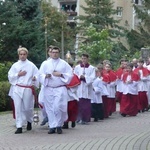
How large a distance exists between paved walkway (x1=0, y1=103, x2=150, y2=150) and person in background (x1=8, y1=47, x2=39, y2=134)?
461 mm

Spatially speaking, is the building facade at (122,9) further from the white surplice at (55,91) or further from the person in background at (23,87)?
the white surplice at (55,91)

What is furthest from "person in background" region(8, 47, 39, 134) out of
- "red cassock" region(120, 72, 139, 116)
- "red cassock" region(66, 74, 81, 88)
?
"red cassock" region(120, 72, 139, 116)

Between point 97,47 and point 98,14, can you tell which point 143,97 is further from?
point 98,14

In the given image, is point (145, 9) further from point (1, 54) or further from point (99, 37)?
point (1, 54)

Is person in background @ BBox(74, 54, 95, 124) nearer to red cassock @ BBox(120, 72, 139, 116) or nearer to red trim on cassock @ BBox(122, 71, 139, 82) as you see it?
red cassock @ BBox(120, 72, 139, 116)

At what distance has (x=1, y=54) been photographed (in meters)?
A: 34.3

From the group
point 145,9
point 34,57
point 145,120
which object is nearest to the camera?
point 145,120

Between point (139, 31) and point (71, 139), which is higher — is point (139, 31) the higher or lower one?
the higher one

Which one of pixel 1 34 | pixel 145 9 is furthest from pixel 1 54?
pixel 145 9

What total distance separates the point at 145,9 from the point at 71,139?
50.1 metres

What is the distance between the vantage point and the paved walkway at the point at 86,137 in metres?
12.9

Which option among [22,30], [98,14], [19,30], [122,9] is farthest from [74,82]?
[122,9]

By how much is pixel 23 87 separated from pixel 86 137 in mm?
2229

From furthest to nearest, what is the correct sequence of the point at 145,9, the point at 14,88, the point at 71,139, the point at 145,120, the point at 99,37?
the point at 145,9 < the point at 99,37 < the point at 145,120 < the point at 14,88 < the point at 71,139
